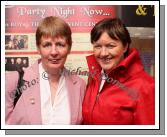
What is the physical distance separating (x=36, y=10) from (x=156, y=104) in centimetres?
69

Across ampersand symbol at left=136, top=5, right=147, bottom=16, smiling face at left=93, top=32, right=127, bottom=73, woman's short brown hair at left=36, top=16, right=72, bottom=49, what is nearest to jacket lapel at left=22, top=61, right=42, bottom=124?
woman's short brown hair at left=36, top=16, right=72, bottom=49

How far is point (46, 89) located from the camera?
137cm

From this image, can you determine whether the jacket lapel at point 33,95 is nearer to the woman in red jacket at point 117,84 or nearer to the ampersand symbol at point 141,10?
→ the woman in red jacket at point 117,84

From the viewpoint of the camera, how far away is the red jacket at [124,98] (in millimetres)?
1299

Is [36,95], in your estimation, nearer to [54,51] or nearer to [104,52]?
[54,51]

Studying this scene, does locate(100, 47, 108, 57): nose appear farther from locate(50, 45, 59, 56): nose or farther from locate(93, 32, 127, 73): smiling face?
locate(50, 45, 59, 56): nose

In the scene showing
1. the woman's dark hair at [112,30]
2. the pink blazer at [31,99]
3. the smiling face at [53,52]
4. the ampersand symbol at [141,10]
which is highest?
the ampersand symbol at [141,10]

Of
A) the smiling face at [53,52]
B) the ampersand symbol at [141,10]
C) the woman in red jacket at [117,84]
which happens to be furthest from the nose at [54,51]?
the ampersand symbol at [141,10]

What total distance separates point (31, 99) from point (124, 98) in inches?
16.5

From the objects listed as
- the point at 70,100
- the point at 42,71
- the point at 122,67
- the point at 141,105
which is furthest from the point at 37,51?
the point at 141,105

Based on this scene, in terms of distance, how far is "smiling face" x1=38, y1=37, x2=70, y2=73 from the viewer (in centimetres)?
133

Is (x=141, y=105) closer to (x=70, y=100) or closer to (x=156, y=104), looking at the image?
(x=156, y=104)

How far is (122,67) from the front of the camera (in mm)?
1316

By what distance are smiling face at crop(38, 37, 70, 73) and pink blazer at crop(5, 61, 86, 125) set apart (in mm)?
52
